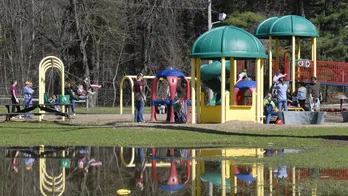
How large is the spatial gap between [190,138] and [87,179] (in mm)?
9942

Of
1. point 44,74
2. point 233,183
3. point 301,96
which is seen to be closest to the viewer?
point 233,183

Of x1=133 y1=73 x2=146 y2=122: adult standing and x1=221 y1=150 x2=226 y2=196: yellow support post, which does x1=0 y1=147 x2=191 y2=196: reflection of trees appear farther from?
x1=133 y1=73 x2=146 y2=122: adult standing

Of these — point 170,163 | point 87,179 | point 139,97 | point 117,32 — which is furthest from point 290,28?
point 87,179

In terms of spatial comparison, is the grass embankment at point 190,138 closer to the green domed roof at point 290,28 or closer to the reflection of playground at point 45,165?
the reflection of playground at point 45,165

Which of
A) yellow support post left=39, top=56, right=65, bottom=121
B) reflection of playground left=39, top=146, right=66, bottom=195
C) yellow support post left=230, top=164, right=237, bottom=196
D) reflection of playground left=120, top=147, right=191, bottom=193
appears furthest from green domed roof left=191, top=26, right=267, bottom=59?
yellow support post left=230, top=164, right=237, bottom=196

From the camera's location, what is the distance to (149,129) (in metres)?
26.6

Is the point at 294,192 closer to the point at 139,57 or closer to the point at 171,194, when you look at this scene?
the point at 171,194

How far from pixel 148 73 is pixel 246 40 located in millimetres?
32213

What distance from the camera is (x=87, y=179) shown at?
13453 millimetres

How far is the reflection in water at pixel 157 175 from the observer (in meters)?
12.2

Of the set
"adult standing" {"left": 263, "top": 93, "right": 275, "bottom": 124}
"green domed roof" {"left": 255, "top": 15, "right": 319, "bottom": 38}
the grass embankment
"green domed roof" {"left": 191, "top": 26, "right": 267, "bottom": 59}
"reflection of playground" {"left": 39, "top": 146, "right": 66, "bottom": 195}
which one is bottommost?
"reflection of playground" {"left": 39, "top": 146, "right": 66, "bottom": 195}

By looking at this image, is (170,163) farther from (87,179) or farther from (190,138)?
(190,138)

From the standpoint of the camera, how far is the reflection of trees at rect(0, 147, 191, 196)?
1209 centimetres

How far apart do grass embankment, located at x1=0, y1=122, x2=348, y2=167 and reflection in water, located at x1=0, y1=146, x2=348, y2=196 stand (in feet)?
5.50
